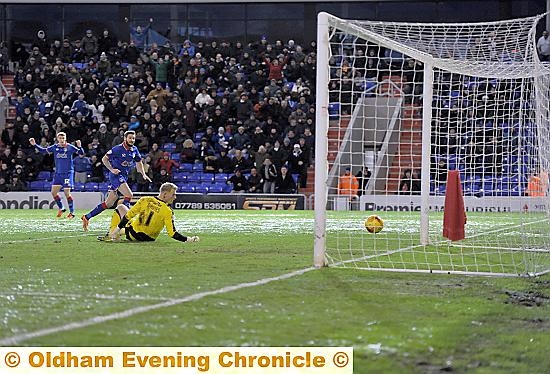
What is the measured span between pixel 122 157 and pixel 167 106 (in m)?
14.5

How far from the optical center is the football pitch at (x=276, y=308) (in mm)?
4004

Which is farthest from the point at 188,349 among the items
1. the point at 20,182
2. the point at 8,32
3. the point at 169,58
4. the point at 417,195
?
the point at 8,32

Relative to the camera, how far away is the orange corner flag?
28.7 feet

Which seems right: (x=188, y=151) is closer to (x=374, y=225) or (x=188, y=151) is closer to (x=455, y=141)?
(x=455, y=141)

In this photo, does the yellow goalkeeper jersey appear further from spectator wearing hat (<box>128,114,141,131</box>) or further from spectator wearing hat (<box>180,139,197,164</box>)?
spectator wearing hat (<box>128,114,141,131</box>)

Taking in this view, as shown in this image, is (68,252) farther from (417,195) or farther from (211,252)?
(417,195)

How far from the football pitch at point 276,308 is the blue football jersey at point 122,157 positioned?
498cm

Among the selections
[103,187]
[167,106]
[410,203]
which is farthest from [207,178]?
[410,203]

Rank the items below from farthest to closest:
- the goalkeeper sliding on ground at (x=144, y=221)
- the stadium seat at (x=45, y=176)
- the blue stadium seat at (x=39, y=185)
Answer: the stadium seat at (x=45, y=176) → the blue stadium seat at (x=39, y=185) → the goalkeeper sliding on ground at (x=144, y=221)

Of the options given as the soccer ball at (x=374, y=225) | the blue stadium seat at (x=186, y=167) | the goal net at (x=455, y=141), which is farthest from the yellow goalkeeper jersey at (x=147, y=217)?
the blue stadium seat at (x=186, y=167)

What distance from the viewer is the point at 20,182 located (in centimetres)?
2561

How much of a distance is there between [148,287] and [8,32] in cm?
3159

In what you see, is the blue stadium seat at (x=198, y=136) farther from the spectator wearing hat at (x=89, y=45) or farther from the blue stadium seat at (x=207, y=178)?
the spectator wearing hat at (x=89, y=45)

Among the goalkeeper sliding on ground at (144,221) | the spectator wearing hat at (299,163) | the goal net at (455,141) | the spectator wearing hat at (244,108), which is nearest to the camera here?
the goal net at (455,141)
